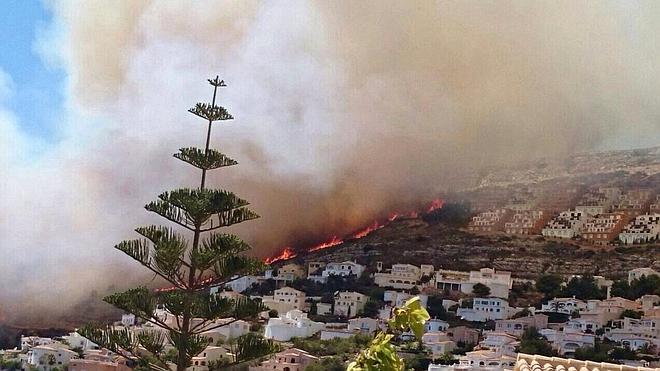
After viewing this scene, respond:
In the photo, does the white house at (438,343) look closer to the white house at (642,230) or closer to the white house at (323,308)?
the white house at (323,308)

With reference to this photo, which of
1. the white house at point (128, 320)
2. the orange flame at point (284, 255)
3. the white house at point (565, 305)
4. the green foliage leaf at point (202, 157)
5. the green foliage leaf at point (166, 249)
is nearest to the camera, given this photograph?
the green foliage leaf at point (166, 249)

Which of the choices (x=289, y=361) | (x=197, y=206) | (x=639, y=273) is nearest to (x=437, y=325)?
(x=289, y=361)

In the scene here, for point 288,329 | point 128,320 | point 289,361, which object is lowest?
point 289,361

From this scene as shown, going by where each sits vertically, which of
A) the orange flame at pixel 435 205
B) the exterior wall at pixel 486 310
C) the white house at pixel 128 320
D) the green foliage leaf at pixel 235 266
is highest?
the orange flame at pixel 435 205

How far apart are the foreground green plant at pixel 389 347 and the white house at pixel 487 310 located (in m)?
8.18

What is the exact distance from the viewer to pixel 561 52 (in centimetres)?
1103

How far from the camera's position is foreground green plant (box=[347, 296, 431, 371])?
1852 mm

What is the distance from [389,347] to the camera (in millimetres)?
1873

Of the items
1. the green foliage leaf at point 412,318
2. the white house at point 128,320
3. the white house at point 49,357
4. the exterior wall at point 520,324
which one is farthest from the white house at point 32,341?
the green foliage leaf at point 412,318

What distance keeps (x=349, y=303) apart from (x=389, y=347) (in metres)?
8.94

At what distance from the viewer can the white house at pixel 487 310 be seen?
9.88 meters

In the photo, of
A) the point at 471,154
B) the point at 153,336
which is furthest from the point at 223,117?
the point at 471,154

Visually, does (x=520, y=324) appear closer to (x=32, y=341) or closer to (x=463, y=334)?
(x=463, y=334)

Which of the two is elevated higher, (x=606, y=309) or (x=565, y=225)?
(x=565, y=225)
